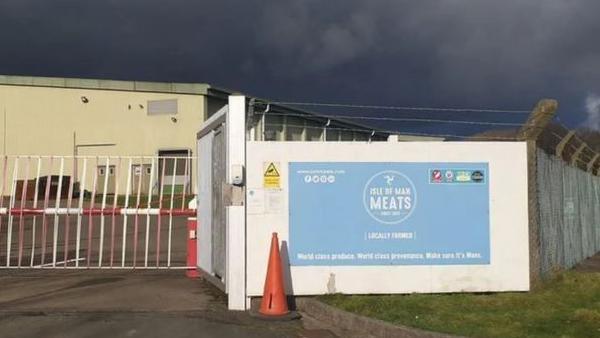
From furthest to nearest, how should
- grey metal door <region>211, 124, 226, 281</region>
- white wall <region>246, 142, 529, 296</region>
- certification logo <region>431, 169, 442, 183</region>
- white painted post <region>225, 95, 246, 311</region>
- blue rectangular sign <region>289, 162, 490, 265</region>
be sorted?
grey metal door <region>211, 124, 226, 281</region>
certification logo <region>431, 169, 442, 183</region>
blue rectangular sign <region>289, 162, 490, 265</region>
white wall <region>246, 142, 529, 296</region>
white painted post <region>225, 95, 246, 311</region>

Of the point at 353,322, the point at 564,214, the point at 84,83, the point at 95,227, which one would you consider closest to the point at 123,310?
the point at 353,322

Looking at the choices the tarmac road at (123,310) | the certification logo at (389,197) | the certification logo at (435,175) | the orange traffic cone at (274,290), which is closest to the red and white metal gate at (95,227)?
the tarmac road at (123,310)

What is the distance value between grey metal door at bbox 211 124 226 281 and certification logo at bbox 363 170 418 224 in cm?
210

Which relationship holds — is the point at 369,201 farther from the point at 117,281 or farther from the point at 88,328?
the point at 117,281

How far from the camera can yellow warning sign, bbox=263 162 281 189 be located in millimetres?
9469

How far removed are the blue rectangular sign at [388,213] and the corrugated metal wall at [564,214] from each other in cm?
131

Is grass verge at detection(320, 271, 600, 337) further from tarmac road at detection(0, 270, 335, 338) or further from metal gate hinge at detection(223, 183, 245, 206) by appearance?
metal gate hinge at detection(223, 183, 245, 206)

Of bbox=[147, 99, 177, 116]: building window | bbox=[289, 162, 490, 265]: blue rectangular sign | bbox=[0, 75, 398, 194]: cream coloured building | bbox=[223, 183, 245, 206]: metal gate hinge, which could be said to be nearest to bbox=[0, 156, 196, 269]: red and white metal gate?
bbox=[223, 183, 245, 206]: metal gate hinge

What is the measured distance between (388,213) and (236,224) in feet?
7.05

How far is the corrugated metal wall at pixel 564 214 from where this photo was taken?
1062cm

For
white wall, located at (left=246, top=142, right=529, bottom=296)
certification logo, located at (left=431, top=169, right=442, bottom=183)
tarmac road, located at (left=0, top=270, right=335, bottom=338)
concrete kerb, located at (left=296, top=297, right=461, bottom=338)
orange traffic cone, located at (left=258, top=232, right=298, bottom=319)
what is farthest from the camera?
certification logo, located at (left=431, top=169, right=442, bottom=183)

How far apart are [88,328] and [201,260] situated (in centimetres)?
368

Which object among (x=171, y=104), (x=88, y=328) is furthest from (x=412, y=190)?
(x=171, y=104)

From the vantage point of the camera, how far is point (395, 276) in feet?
31.4
